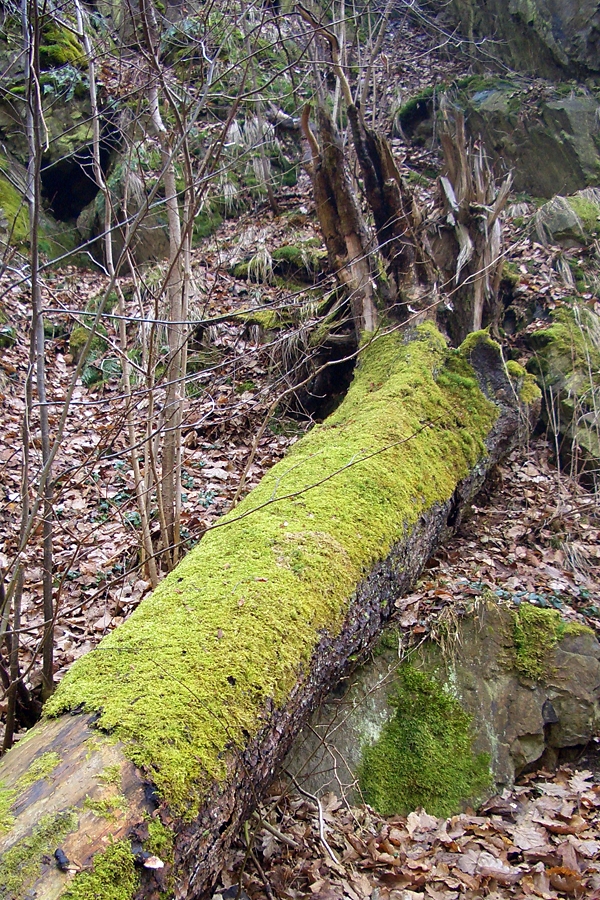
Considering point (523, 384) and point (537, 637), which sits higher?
point (523, 384)

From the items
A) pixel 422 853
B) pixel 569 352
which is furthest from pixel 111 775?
pixel 569 352

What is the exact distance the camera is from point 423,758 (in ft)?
10.2

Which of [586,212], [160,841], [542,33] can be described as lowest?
[160,841]

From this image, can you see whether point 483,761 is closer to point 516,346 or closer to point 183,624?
point 183,624

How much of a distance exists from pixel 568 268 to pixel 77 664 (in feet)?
25.2

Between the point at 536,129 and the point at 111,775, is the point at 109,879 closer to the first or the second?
the point at 111,775

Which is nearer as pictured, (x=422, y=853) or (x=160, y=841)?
(x=160, y=841)

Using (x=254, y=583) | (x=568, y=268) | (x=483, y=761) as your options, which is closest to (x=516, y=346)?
(x=568, y=268)

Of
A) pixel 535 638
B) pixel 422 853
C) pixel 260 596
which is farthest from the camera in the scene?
pixel 535 638

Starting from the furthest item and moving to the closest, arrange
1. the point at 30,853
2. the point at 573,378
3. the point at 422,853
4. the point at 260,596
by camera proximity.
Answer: the point at 573,378 < the point at 422,853 < the point at 260,596 < the point at 30,853

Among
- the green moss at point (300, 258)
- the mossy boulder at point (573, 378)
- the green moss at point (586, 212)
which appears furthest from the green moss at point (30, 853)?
the green moss at point (586, 212)

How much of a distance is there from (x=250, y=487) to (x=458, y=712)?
253 centimetres

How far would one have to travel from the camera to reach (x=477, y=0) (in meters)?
11.5

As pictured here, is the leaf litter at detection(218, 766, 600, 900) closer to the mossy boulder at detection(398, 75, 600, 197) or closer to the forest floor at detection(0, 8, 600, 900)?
the forest floor at detection(0, 8, 600, 900)
